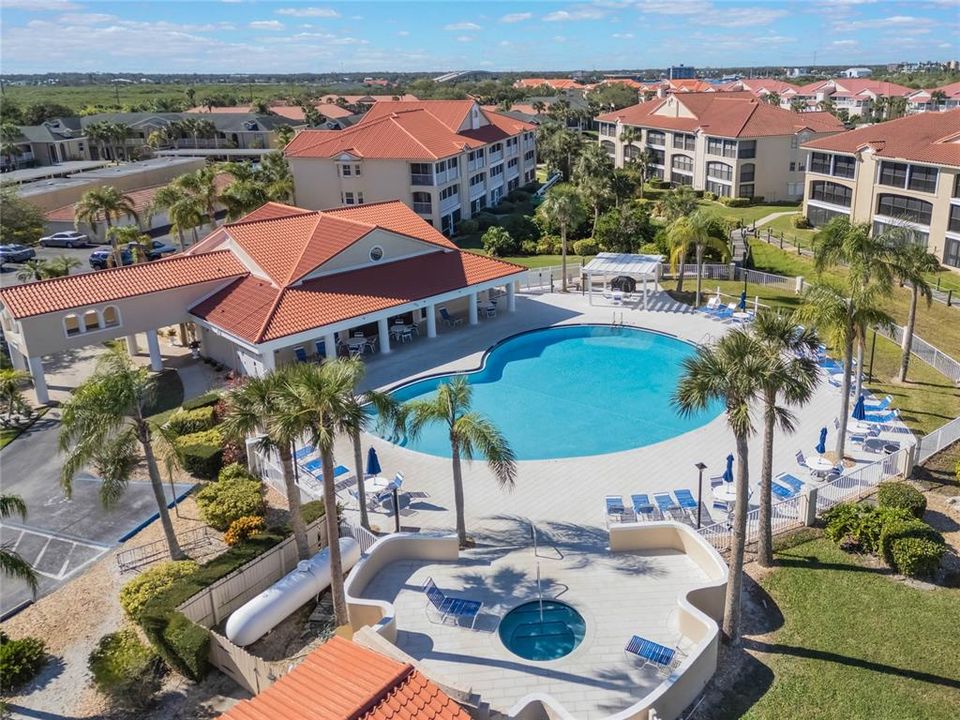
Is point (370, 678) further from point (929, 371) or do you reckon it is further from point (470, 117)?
point (470, 117)

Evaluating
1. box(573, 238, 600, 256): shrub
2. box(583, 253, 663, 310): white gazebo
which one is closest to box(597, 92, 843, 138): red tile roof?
box(573, 238, 600, 256): shrub

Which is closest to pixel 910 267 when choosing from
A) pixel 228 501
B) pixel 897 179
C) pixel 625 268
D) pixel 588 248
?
pixel 625 268

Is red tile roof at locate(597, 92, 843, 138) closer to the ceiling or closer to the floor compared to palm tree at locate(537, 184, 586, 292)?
closer to the ceiling

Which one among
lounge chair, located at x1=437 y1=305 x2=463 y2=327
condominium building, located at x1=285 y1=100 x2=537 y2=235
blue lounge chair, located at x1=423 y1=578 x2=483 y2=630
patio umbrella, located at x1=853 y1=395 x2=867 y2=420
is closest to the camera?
blue lounge chair, located at x1=423 y1=578 x2=483 y2=630

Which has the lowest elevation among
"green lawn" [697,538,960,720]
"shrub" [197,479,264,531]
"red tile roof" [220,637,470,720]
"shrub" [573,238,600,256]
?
"green lawn" [697,538,960,720]

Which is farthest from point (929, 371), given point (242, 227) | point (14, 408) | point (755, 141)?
point (755, 141)

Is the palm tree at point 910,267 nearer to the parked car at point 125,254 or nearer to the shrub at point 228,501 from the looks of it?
the shrub at point 228,501

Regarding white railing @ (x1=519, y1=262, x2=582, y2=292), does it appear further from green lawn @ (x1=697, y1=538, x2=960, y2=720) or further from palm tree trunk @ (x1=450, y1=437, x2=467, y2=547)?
green lawn @ (x1=697, y1=538, x2=960, y2=720)

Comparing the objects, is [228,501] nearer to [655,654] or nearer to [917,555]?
[655,654]
